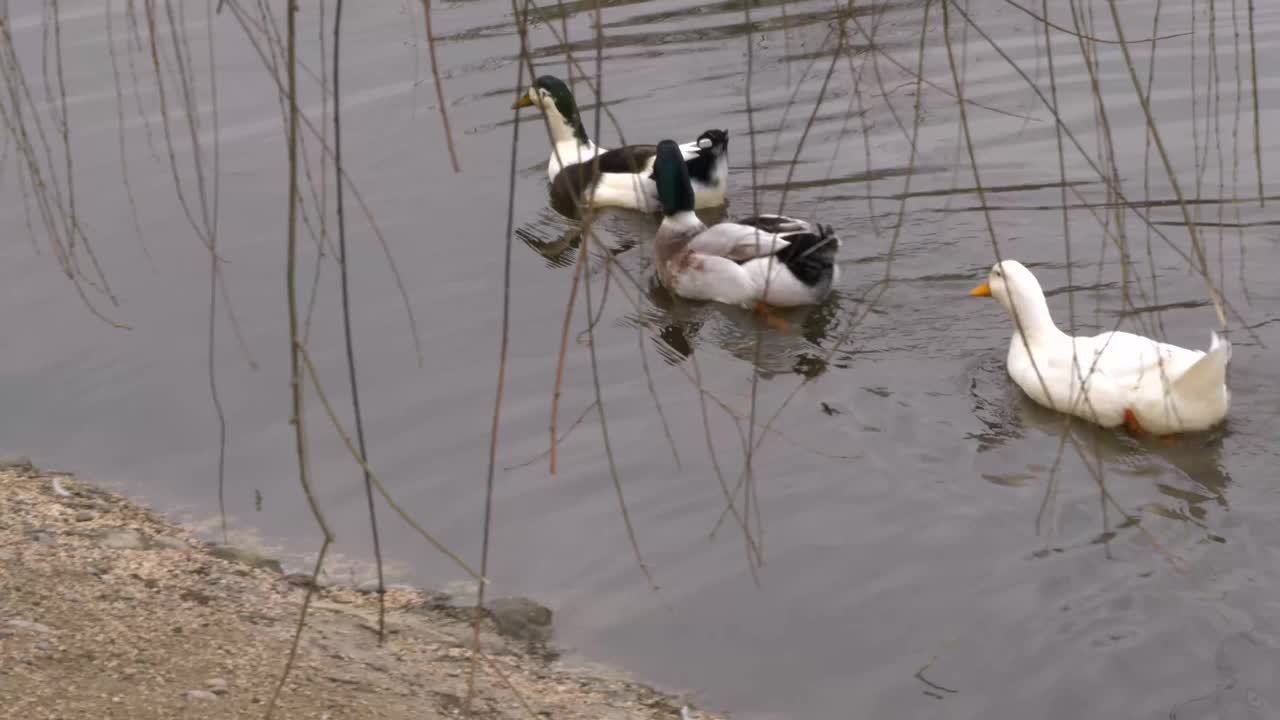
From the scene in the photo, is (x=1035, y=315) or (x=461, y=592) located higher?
(x=1035, y=315)

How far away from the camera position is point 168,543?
5.96 m

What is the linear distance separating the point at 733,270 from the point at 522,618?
373 centimetres

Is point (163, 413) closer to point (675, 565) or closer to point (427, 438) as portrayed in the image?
point (427, 438)

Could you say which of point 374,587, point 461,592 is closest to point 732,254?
point 461,592

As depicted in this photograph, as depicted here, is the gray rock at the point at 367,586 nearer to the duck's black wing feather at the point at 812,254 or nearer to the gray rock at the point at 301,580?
the gray rock at the point at 301,580

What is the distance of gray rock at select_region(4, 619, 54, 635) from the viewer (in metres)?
4.55

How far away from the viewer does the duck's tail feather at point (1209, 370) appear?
5.88 m

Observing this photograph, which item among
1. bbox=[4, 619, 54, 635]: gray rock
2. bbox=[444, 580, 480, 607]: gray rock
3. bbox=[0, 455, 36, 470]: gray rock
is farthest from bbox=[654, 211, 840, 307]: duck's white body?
bbox=[4, 619, 54, 635]: gray rock

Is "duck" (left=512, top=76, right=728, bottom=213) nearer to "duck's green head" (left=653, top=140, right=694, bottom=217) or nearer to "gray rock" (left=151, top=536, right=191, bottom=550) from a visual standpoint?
"duck's green head" (left=653, top=140, right=694, bottom=217)

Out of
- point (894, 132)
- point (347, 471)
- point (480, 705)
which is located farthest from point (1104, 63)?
point (480, 705)

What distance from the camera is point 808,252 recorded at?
805 centimetres

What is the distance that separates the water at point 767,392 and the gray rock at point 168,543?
35 cm

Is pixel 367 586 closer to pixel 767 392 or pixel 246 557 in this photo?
pixel 246 557

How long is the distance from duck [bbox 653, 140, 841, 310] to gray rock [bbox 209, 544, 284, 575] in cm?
286
